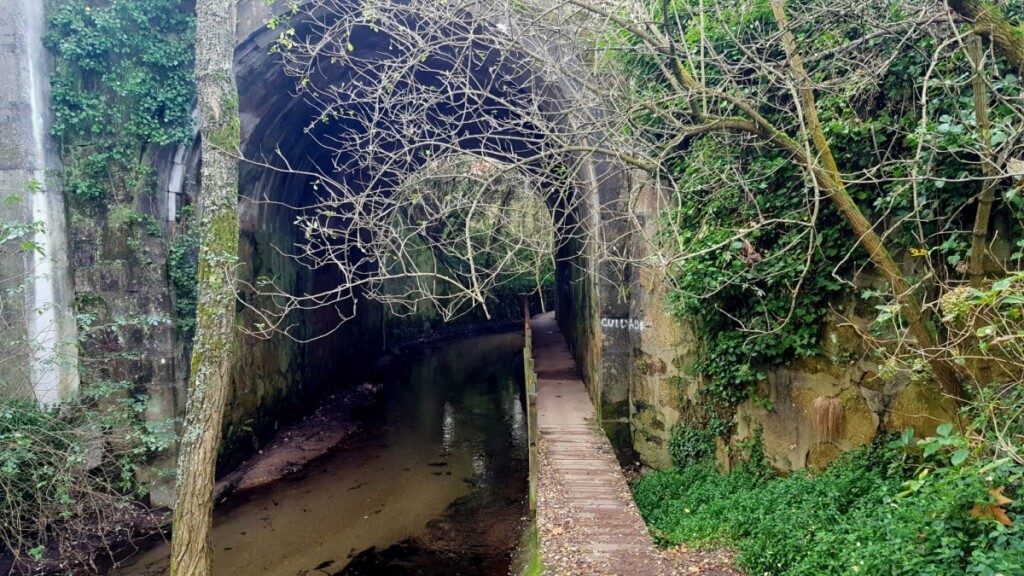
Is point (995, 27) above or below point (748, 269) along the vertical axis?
above

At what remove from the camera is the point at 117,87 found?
723 cm

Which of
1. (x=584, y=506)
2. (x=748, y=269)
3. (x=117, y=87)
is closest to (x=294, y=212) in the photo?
(x=117, y=87)

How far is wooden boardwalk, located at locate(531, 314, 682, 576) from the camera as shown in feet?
15.2

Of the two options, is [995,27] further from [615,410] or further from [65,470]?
[65,470]

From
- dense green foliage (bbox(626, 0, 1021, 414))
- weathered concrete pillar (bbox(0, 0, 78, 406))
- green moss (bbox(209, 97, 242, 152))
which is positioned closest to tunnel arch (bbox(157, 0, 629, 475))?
green moss (bbox(209, 97, 242, 152))

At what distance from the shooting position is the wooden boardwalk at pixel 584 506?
4.62 m

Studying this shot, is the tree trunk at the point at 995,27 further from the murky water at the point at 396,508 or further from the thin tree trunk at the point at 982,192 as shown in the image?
the murky water at the point at 396,508

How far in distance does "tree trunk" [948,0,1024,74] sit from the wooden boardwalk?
168 inches

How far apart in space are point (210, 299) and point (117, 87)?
4016 mm

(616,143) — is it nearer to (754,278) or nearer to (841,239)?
(754,278)

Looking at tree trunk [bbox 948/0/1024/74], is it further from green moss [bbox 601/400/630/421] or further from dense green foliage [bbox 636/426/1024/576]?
green moss [bbox 601/400/630/421]

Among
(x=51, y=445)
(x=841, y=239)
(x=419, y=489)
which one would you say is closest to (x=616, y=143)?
(x=841, y=239)

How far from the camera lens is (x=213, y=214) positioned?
5.28m

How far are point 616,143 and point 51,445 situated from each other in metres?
6.64
